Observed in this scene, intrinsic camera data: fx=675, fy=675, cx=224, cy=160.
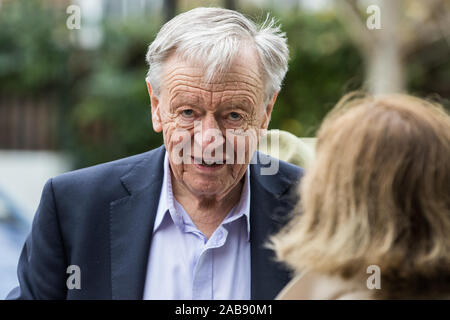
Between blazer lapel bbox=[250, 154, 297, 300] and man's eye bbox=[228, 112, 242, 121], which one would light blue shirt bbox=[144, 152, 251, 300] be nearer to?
blazer lapel bbox=[250, 154, 297, 300]

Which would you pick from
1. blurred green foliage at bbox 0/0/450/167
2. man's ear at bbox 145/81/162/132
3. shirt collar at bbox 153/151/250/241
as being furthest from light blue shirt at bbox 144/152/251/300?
blurred green foliage at bbox 0/0/450/167

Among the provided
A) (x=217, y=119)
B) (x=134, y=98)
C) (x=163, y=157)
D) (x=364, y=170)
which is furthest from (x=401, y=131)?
(x=134, y=98)

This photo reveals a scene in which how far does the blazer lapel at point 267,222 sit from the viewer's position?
2.00 m

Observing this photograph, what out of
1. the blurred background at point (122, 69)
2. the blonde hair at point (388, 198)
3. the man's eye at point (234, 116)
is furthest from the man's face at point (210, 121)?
the blurred background at point (122, 69)

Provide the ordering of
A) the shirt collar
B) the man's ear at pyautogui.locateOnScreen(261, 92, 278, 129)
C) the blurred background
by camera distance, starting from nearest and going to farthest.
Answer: the shirt collar, the man's ear at pyautogui.locateOnScreen(261, 92, 278, 129), the blurred background

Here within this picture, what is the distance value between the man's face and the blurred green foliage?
7707 mm

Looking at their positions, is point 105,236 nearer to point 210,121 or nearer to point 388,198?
point 210,121

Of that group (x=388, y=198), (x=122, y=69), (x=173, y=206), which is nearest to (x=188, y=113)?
(x=173, y=206)

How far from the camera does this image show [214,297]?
2.02m

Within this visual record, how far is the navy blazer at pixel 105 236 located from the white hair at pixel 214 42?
334 mm

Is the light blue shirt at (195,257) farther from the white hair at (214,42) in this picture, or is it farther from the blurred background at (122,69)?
the blurred background at (122,69)

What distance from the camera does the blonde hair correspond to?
1.49m

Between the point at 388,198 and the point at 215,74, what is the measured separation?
2.41ft
